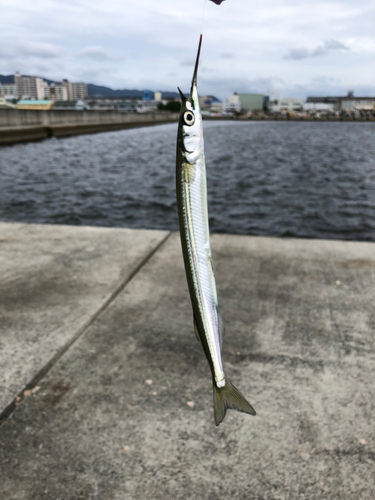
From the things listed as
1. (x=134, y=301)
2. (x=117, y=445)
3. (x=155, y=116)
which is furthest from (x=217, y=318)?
(x=155, y=116)

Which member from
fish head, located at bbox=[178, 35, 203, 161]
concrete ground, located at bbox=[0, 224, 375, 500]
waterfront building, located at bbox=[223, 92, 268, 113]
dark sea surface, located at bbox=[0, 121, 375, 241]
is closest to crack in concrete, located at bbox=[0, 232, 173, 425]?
concrete ground, located at bbox=[0, 224, 375, 500]

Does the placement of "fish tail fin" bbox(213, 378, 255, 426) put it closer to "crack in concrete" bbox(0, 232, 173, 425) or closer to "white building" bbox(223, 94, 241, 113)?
"crack in concrete" bbox(0, 232, 173, 425)

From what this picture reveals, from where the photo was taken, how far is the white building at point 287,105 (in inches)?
7555

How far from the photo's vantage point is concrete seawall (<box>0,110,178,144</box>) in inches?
1045

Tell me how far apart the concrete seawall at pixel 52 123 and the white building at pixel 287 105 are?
151 metres

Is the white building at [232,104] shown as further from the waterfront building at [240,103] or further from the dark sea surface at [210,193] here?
the dark sea surface at [210,193]

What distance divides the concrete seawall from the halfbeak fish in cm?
2703

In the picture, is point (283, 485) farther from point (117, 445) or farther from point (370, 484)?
point (117, 445)

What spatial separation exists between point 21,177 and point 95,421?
15.3 m

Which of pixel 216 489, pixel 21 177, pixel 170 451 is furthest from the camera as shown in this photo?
pixel 21 177

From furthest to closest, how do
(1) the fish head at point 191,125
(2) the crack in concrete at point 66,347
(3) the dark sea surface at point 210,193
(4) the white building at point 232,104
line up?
(4) the white building at point 232,104
(3) the dark sea surface at point 210,193
(2) the crack in concrete at point 66,347
(1) the fish head at point 191,125

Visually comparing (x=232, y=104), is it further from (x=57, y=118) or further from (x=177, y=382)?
(x=177, y=382)

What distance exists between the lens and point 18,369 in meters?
2.72

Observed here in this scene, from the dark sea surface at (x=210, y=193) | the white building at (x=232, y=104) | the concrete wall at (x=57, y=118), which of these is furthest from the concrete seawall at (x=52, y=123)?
the white building at (x=232, y=104)
